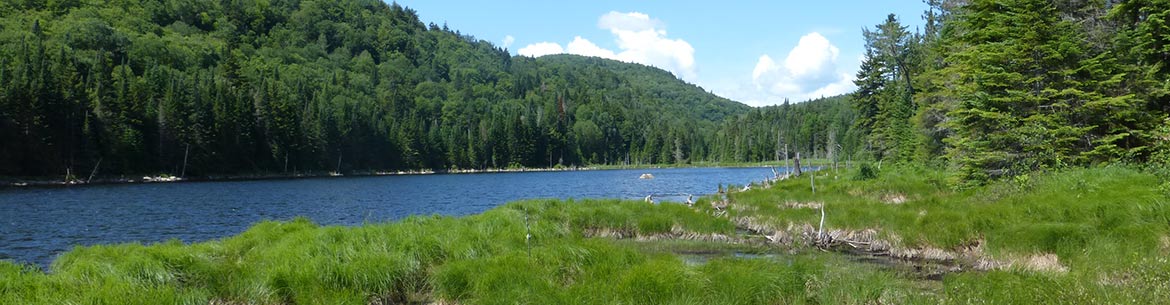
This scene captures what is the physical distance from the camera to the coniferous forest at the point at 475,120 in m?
24.7

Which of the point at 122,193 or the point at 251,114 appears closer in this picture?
the point at 122,193

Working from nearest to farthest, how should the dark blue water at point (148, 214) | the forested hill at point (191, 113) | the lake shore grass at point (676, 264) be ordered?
the lake shore grass at point (676, 264) < the dark blue water at point (148, 214) < the forested hill at point (191, 113)

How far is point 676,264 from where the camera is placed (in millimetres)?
12172

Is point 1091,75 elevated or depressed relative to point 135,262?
elevated

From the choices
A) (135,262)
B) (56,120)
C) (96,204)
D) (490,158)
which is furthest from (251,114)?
(135,262)

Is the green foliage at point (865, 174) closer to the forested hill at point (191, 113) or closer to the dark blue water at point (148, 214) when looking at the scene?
the dark blue water at point (148, 214)

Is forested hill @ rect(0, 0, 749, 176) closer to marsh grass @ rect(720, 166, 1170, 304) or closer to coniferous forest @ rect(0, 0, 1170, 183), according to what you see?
coniferous forest @ rect(0, 0, 1170, 183)

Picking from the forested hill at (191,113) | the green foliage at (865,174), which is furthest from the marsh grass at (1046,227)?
the forested hill at (191,113)

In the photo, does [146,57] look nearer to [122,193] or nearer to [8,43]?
[8,43]

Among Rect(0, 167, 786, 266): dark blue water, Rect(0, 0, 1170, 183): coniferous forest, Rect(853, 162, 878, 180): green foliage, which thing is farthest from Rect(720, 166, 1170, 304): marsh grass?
Rect(0, 167, 786, 266): dark blue water

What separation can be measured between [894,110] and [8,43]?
12855 centimetres

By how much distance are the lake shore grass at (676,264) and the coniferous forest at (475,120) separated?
470 centimetres

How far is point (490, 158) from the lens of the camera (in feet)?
531

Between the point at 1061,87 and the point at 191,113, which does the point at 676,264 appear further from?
the point at 191,113
